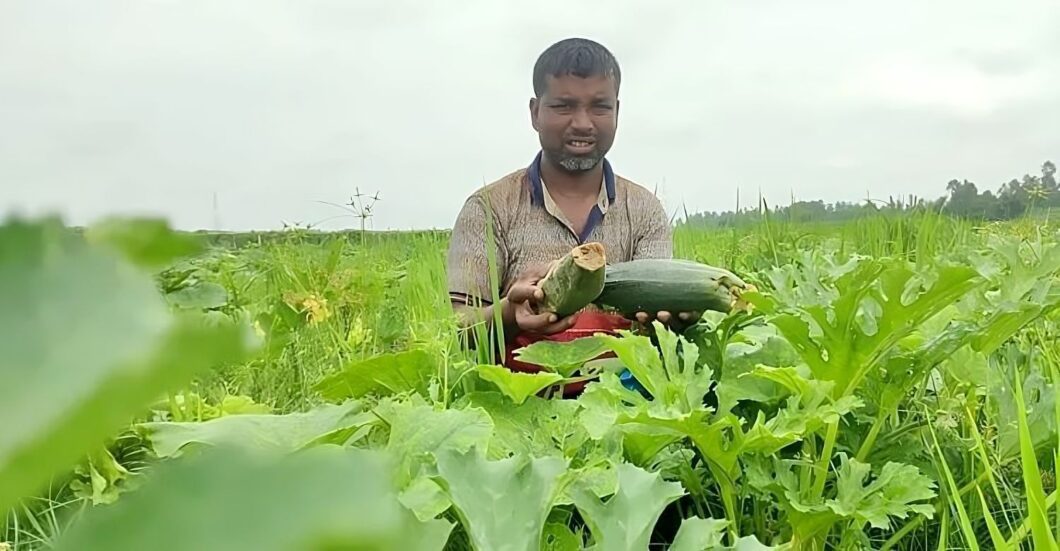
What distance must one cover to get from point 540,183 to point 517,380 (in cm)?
184

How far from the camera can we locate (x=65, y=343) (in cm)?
10

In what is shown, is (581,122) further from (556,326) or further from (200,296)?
(200,296)

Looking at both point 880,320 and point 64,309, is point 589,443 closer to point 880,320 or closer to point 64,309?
point 880,320

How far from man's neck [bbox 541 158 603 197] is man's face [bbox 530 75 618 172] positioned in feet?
0.15

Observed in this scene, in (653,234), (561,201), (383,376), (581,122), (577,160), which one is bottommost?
(383,376)

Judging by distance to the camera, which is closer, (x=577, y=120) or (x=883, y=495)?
(x=883, y=495)

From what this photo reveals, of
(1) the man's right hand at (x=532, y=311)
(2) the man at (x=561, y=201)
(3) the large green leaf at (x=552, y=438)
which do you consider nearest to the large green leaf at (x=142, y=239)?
(3) the large green leaf at (x=552, y=438)

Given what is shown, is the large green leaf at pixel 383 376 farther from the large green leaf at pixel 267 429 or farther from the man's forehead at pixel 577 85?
the man's forehead at pixel 577 85

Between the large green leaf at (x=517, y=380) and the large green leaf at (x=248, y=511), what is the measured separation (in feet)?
5.00

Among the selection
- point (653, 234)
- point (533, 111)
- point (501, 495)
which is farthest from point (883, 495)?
point (533, 111)

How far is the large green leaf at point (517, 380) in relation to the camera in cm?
163

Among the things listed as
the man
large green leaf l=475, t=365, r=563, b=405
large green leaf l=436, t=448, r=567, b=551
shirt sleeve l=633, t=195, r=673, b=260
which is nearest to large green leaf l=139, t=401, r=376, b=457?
large green leaf l=436, t=448, r=567, b=551

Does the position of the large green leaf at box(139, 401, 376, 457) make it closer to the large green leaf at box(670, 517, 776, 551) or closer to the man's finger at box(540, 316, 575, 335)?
the large green leaf at box(670, 517, 776, 551)

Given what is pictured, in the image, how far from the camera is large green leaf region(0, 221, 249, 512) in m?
0.09
